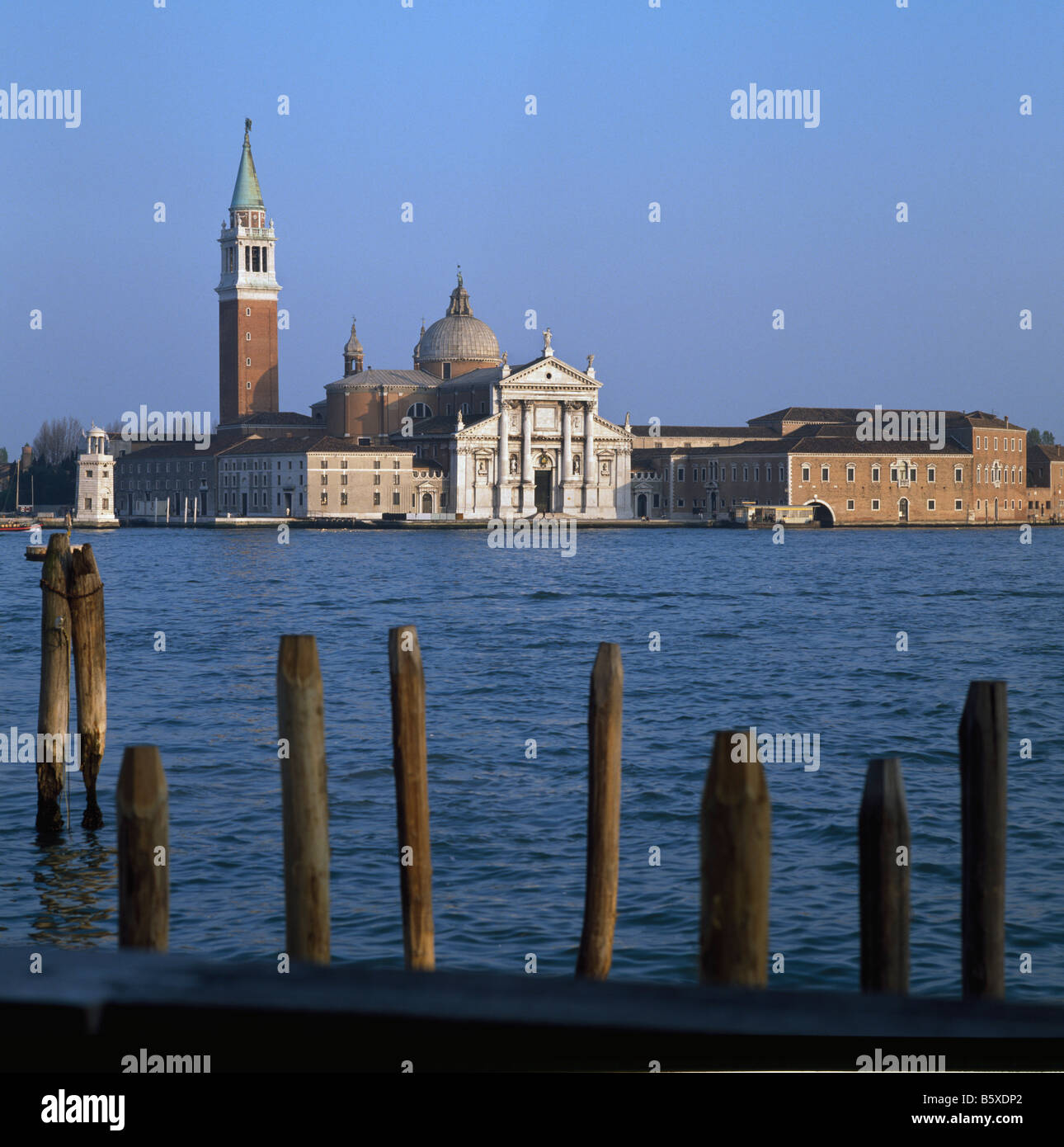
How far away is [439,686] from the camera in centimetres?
1403

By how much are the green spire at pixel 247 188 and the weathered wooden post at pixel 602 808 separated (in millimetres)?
70632

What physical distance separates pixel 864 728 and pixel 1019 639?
27.3ft

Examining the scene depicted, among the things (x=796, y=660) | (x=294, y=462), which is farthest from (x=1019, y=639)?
(x=294, y=462)

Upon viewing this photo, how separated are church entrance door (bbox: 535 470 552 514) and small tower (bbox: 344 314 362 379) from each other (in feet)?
41.8

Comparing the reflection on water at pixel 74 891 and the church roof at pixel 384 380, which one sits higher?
the church roof at pixel 384 380

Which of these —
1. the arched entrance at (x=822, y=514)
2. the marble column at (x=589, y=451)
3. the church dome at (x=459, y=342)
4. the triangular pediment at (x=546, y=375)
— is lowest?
the arched entrance at (x=822, y=514)

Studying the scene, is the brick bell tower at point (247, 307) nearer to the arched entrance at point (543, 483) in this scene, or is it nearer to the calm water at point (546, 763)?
the arched entrance at point (543, 483)

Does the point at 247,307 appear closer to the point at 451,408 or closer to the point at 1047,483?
the point at 451,408

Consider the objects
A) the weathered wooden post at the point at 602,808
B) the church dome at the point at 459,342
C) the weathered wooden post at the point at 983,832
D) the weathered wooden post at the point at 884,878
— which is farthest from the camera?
the church dome at the point at 459,342

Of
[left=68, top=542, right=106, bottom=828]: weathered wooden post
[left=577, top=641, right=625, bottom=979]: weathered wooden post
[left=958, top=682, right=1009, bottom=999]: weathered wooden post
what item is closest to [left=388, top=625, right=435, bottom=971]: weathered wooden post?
[left=577, top=641, right=625, bottom=979]: weathered wooden post

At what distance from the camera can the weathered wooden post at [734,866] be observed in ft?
8.62

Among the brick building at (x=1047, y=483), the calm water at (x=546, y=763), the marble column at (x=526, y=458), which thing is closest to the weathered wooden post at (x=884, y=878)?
the calm water at (x=546, y=763)

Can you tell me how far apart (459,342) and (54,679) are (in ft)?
222
